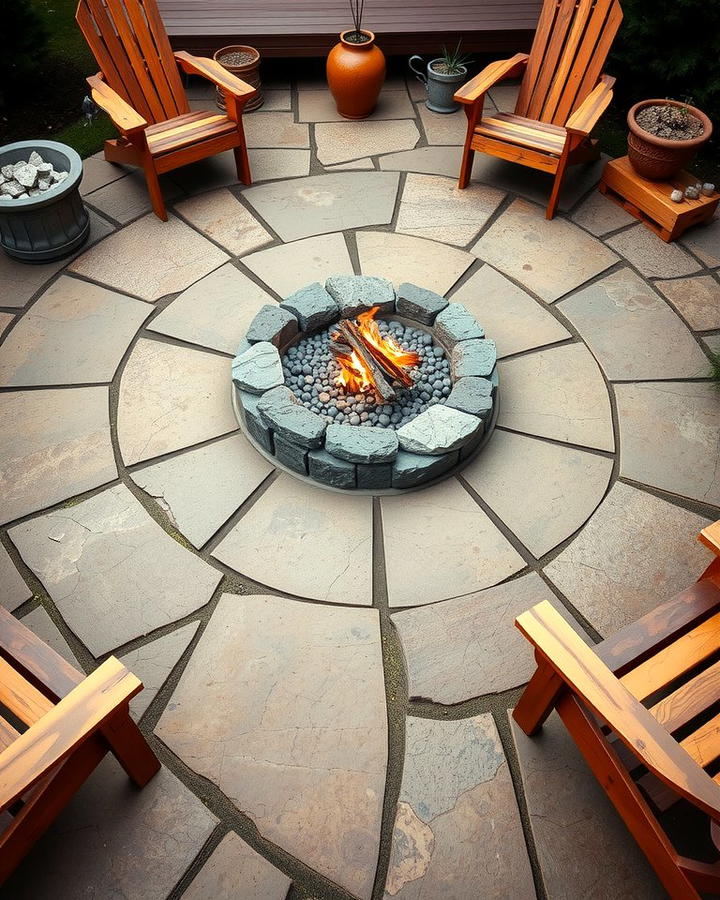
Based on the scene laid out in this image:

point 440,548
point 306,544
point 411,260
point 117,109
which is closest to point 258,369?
point 306,544

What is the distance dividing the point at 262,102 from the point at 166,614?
3876mm

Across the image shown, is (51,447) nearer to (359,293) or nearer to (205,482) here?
(205,482)

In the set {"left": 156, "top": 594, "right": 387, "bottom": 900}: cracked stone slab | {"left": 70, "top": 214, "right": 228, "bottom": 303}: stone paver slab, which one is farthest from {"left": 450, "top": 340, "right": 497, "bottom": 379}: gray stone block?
{"left": 70, "top": 214, "right": 228, "bottom": 303}: stone paver slab

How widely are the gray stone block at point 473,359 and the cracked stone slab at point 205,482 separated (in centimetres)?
96

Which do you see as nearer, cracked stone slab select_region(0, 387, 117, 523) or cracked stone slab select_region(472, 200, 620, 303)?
cracked stone slab select_region(0, 387, 117, 523)

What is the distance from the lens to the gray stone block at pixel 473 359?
302 centimetres

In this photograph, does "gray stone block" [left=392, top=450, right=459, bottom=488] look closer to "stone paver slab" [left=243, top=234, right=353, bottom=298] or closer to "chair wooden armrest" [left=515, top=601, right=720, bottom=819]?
"chair wooden armrest" [left=515, top=601, right=720, bottom=819]

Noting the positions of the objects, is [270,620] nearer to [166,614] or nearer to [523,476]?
[166,614]

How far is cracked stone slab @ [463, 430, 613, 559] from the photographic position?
276cm

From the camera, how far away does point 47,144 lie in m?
3.74

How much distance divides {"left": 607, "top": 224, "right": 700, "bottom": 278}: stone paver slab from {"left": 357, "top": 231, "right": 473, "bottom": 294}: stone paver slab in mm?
911

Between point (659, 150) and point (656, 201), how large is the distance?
0.88 ft

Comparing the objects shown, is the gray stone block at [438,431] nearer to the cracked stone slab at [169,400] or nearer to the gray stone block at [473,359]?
the gray stone block at [473,359]

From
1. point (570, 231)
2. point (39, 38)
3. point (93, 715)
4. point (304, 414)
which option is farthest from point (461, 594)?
point (39, 38)
